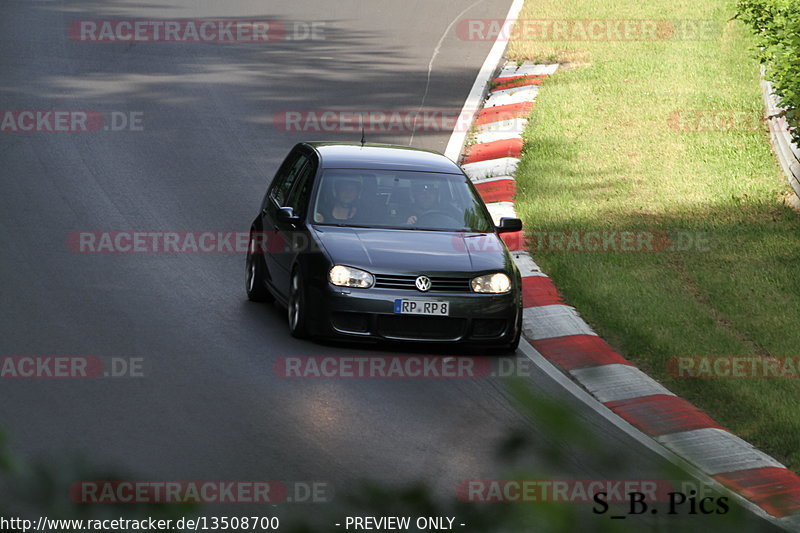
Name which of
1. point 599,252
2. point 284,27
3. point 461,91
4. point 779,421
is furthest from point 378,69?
point 779,421

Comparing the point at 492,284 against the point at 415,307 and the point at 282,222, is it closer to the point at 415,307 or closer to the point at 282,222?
the point at 415,307

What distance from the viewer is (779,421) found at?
351 inches

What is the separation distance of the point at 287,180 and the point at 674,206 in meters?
4.92

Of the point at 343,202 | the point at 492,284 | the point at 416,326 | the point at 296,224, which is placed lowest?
the point at 416,326

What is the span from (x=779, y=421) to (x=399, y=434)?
2692mm

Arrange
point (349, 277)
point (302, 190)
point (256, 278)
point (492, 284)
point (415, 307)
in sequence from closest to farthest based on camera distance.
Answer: point (415, 307)
point (349, 277)
point (492, 284)
point (302, 190)
point (256, 278)

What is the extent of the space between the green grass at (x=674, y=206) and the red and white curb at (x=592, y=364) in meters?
0.19

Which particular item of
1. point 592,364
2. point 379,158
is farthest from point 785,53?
point 592,364

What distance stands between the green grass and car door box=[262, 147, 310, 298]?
2751mm

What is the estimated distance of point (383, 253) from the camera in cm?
1053

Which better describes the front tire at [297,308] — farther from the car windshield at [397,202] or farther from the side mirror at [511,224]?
the side mirror at [511,224]

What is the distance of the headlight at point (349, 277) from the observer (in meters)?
10.3

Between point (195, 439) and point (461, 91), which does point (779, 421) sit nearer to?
point (195, 439)

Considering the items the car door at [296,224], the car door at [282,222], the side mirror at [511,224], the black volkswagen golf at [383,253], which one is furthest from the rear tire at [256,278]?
the side mirror at [511,224]
